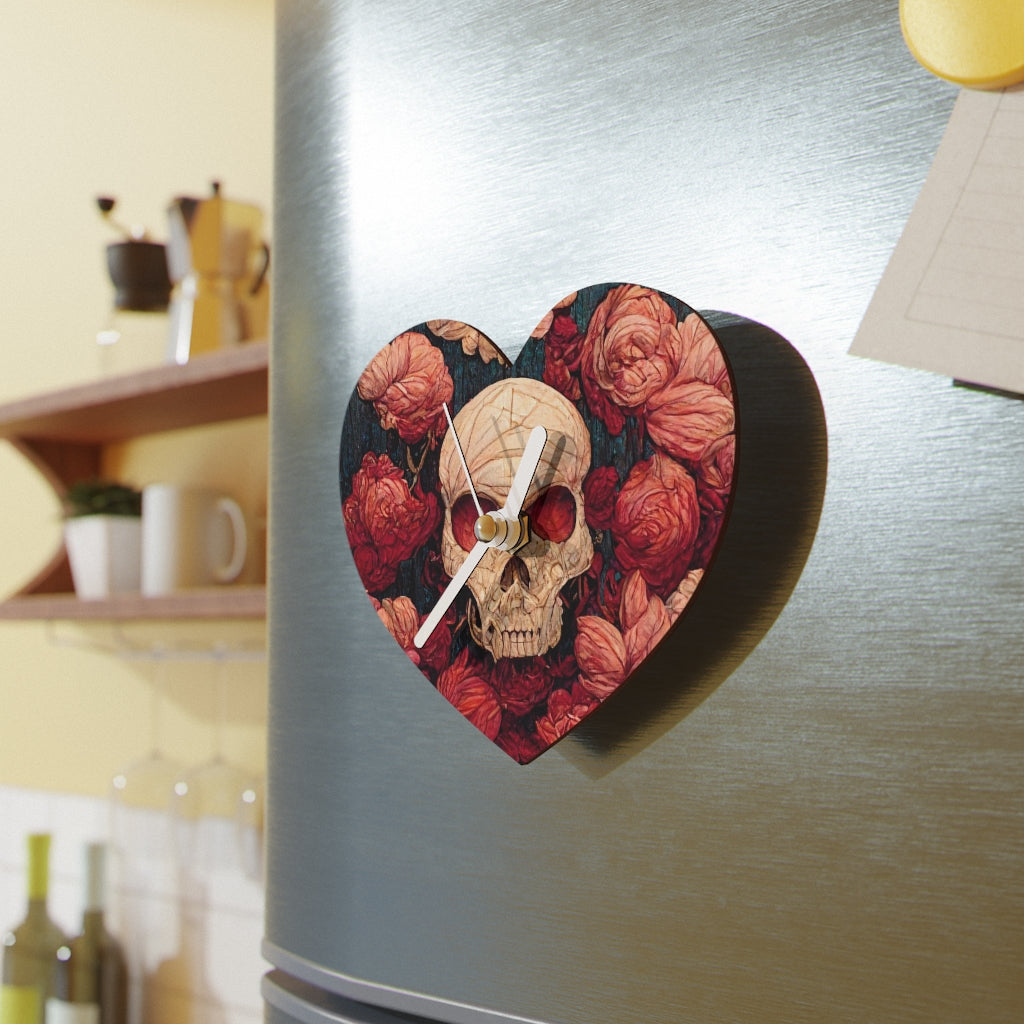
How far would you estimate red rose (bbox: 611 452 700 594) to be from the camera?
1.70ft

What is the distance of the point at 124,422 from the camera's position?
1600mm

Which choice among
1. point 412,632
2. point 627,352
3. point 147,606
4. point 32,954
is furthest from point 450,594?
point 32,954

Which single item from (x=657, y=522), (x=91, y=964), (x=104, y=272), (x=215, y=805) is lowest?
(x=91, y=964)

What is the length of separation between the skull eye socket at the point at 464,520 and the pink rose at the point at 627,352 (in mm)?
81

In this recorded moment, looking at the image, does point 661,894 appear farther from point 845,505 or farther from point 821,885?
point 845,505

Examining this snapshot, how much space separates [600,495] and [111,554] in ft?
3.57

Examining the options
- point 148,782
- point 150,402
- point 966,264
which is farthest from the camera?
point 148,782

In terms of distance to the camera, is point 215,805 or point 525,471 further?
point 215,805

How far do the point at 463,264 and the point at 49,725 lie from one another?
4.67ft

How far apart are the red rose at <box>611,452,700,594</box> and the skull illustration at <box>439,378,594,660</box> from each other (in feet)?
0.06

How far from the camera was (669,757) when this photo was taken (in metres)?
0.53

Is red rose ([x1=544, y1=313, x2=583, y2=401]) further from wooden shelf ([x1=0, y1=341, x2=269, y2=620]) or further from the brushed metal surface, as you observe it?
wooden shelf ([x1=0, y1=341, x2=269, y2=620])

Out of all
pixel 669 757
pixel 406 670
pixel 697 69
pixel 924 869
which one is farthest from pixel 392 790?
pixel 697 69

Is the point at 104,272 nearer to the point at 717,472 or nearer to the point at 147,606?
the point at 147,606
